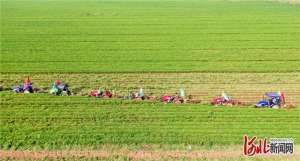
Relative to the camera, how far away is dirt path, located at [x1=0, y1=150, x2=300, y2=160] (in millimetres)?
19828

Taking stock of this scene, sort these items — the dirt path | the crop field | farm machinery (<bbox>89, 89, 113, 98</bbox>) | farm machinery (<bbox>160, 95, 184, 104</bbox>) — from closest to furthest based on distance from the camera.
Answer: the dirt path
the crop field
farm machinery (<bbox>160, 95, 184, 104</bbox>)
farm machinery (<bbox>89, 89, 113, 98</bbox>)

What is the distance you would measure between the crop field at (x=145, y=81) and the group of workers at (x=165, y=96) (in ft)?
1.88

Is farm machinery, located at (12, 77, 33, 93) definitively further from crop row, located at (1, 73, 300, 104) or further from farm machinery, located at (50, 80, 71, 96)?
farm machinery, located at (50, 80, 71, 96)

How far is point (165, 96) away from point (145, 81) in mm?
3383

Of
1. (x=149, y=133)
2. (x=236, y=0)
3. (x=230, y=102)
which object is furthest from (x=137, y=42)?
(x=236, y=0)

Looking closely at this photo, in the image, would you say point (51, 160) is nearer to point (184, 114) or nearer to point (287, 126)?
point (184, 114)

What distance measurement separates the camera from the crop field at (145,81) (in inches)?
822

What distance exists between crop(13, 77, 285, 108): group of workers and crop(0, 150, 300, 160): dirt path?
5.31 metres

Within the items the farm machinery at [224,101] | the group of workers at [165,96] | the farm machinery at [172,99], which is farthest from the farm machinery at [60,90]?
the farm machinery at [224,101]

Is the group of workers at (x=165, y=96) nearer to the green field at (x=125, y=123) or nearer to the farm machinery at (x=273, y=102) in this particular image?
the farm machinery at (x=273, y=102)

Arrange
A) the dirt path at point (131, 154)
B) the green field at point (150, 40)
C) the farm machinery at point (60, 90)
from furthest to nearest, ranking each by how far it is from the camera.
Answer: the green field at point (150, 40), the farm machinery at point (60, 90), the dirt path at point (131, 154)

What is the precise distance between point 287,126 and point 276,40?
1840 cm

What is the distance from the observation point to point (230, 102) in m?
25.6

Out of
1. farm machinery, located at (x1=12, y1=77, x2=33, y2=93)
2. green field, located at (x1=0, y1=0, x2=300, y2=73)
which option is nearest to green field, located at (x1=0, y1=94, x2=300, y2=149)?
farm machinery, located at (x1=12, y1=77, x2=33, y2=93)
